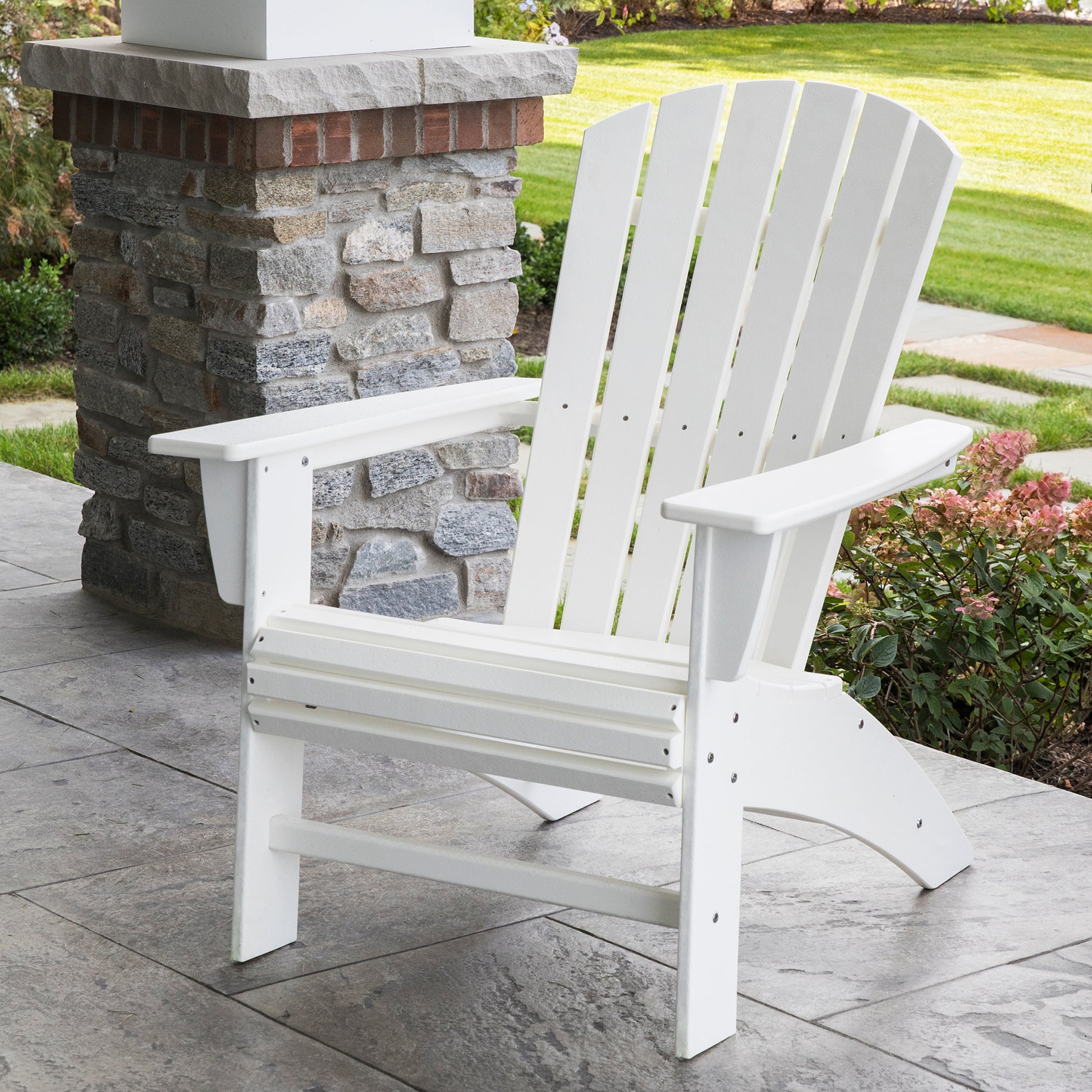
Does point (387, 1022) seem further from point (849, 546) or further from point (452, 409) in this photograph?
point (849, 546)

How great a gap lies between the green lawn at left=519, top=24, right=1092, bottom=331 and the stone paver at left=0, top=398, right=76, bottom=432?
10.5 feet

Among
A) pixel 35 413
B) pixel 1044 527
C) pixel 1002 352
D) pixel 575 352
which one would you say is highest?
pixel 575 352

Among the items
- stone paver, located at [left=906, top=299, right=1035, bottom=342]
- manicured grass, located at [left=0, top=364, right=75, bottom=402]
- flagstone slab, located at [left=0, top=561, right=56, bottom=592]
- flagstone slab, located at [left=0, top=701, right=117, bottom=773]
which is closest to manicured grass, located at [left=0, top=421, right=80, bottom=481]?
manicured grass, located at [left=0, top=364, right=75, bottom=402]

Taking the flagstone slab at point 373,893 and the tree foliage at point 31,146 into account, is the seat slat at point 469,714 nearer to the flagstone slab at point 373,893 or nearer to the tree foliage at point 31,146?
the flagstone slab at point 373,893

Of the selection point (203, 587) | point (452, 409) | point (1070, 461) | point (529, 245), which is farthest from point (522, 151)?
point (452, 409)

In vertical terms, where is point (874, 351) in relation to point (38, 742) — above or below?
above

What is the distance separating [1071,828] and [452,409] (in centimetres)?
111

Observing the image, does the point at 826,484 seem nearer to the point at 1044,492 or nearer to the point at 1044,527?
the point at 1044,527

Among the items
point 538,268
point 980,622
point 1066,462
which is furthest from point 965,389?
point 980,622

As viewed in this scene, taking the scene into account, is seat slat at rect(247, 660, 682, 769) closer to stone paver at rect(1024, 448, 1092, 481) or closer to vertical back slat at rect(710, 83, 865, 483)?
vertical back slat at rect(710, 83, 865, 483)

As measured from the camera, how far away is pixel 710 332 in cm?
228

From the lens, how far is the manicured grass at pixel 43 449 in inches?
169

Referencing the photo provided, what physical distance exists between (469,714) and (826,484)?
476 millimetres

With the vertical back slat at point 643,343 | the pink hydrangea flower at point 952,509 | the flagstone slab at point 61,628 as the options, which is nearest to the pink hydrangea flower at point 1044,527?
the pink hydrangea flower at point 952,509
